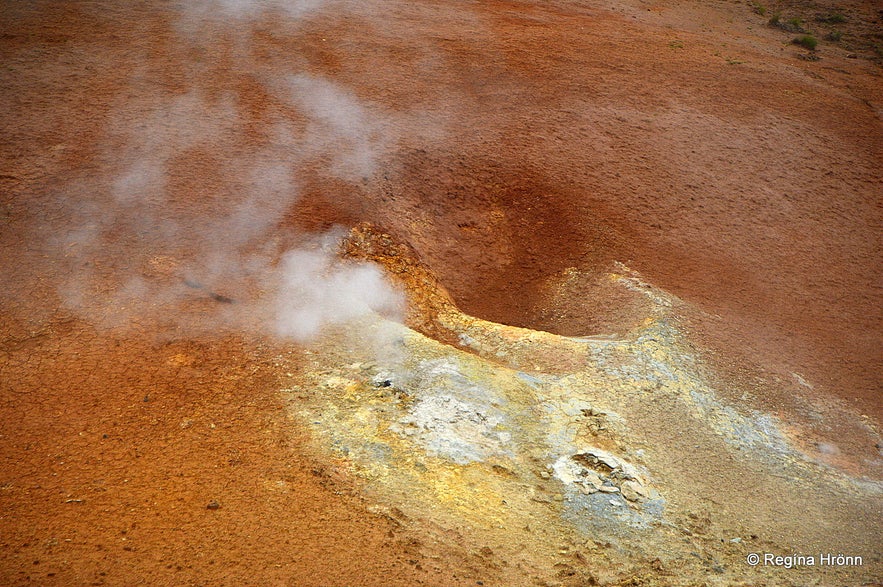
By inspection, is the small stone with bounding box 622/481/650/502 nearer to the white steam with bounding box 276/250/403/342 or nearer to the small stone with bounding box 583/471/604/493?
the small stone with bounding box 583/471/604/493

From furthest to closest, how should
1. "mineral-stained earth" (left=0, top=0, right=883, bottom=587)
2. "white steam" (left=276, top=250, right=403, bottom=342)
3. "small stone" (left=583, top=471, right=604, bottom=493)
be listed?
"white steam" (left=276, top=250, right=403, bottom=342) → "small stone" (left=583, top=471, right=604, bottom=493) → "mineral-stained earth" (left=0, top=0, right=883, bottom=587)

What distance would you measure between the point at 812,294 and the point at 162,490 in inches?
294

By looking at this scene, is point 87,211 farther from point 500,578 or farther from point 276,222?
point 500,578

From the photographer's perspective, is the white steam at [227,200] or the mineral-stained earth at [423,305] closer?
the mineral-stained earth at [423,305]

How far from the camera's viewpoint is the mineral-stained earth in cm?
418

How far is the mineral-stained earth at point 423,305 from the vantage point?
418 cm

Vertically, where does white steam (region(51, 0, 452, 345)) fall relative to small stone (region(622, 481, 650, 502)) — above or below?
above

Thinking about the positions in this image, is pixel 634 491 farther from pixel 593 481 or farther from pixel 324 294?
pixel 324 294

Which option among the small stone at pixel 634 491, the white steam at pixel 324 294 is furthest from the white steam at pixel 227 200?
the small stone at pixel 634 491

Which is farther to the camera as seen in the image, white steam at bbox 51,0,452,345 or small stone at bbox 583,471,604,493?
white steam at bbox 51,0,452,345

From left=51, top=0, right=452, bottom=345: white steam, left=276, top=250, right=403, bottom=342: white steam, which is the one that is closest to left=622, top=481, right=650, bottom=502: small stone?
left=51, top=0, right=452, bottom=345: white steam

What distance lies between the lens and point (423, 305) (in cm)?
657

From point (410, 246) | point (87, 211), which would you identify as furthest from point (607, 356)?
point (87, 211)

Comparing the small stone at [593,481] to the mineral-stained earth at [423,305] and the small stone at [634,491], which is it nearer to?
the mineral-stained earth at [423,305]
